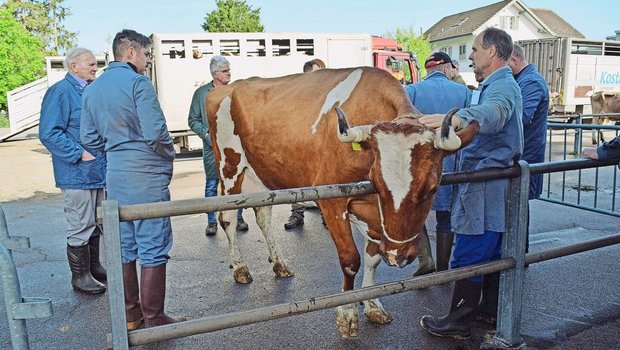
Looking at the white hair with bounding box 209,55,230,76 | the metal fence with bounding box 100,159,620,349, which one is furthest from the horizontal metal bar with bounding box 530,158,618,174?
the white hair with bounding box 209,55,230,76

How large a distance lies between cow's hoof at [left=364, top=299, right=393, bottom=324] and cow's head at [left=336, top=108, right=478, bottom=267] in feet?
3.82

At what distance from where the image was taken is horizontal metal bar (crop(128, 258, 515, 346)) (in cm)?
234

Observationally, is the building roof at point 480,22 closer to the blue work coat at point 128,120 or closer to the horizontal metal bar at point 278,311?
the blue work coat at point 128,120

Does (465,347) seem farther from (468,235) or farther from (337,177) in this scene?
(337,177)

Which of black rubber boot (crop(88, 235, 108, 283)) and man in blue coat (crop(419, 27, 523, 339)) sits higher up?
man in blue coat (crop(419, 27, 523, 339))

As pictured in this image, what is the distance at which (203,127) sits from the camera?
6750 millimetres

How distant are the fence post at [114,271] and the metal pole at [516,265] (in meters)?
2.30

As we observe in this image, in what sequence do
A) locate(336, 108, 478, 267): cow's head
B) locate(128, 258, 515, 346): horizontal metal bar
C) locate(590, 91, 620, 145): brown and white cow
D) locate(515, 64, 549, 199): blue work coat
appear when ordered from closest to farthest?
locate(128, 258, 515, 346): horizontal metal bar < locate(336, 108, 478, 267): cow's head < locate(515, 64, 549, 199): blue work coat < locate(590, 91, 620, 145): brown and white cow

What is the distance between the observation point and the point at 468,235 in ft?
11.3

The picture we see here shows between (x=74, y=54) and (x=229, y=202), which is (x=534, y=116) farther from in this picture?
(x=74, y=54)

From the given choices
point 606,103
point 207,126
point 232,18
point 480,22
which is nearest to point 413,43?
point 480,22

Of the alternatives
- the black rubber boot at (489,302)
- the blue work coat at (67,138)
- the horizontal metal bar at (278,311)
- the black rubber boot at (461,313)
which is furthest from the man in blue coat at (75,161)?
the black rubber boot at (489,302)

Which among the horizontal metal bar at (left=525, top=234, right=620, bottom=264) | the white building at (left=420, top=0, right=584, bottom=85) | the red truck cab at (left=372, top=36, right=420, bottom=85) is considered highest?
the white building at (left=420, top=0, right=584, bottom=85)

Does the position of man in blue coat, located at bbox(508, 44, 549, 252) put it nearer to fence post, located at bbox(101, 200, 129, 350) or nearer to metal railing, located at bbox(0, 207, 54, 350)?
fence post, located at bbox(101, 200, 129, 350)
